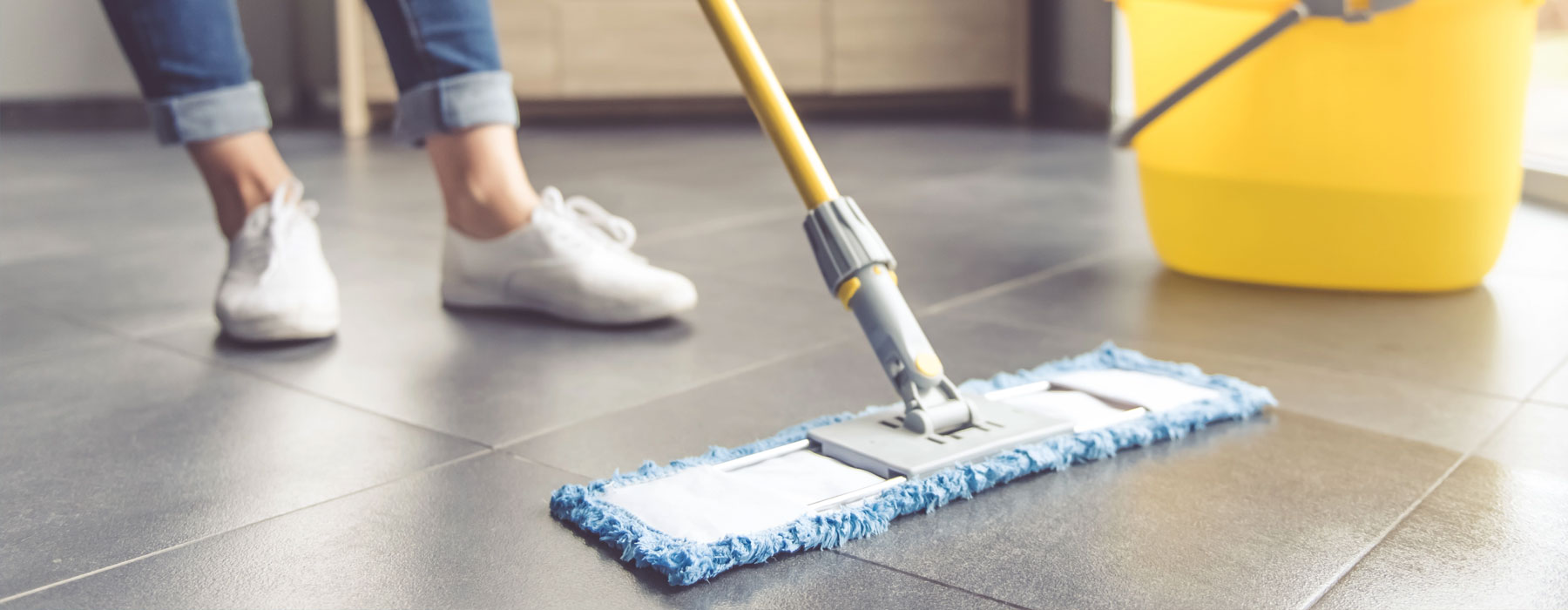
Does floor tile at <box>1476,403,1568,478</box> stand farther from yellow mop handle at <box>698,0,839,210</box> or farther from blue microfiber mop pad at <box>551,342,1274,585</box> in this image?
Answer: yellow mop handle at <box>698,0,839,210</box>

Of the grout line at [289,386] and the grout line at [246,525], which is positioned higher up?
the grout line at [246,525]

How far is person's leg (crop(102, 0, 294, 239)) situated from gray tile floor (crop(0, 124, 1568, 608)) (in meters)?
0.15

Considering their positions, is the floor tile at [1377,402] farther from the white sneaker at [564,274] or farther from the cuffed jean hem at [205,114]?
the cuffed jean hem at [205,114]

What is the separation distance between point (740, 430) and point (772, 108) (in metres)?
0.21

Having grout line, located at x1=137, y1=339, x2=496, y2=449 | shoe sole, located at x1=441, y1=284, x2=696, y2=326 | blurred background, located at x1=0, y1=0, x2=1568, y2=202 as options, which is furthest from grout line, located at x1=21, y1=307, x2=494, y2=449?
blurred background, located at x1=0, y1=0, x2=1568, y2=202

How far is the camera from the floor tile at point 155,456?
69 cm

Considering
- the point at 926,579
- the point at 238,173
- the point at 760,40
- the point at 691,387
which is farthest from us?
the point at 760,40

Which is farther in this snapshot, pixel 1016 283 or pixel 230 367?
pixel 1016 283

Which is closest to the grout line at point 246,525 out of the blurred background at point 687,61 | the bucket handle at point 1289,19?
the bucket handle at point 1289,19

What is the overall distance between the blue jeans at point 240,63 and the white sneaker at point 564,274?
4.4 inches

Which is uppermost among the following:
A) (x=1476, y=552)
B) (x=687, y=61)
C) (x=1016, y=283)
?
(x=1476, y=552)

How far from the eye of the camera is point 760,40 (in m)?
3.02

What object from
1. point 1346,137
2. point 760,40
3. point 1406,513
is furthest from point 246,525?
point 760,40

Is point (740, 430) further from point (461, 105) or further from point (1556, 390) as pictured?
point (1556, 390)
